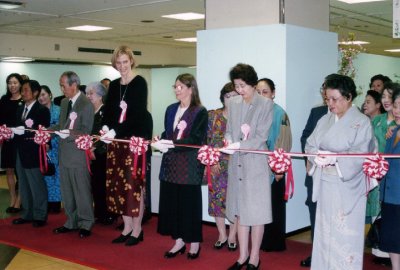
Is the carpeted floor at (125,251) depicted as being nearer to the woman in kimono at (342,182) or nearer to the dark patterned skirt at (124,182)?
the dark patterned skirt at (124,182)

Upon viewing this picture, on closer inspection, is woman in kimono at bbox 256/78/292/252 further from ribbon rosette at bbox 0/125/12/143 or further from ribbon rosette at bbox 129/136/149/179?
ribbon rosette at bbox 0/125/12/143

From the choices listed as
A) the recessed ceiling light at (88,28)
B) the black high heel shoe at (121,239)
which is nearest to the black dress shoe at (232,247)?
the black high heel shoe at (121,239)

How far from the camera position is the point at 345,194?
3463mm

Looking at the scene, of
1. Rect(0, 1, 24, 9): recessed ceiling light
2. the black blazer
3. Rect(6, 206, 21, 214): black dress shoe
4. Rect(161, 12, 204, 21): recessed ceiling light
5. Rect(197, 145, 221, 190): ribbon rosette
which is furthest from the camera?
Rect(161, 12, 204, 21): recessed ceiling light

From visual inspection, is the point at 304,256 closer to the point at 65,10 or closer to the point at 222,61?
the point at 222,61

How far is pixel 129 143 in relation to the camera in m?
4.73

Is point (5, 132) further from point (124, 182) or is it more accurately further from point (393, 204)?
point (393, 204)

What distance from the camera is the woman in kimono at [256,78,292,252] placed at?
4.60m

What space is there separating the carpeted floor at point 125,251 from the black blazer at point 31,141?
2.30ft

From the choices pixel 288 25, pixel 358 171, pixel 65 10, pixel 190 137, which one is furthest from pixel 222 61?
pixel 65 10

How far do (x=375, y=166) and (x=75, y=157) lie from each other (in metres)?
2.99

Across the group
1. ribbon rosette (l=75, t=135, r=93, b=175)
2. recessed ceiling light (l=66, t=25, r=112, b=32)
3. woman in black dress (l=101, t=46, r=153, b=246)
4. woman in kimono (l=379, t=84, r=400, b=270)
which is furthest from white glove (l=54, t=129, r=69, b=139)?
recessed ceiling light (l=66, t=25, r=112, b=32)

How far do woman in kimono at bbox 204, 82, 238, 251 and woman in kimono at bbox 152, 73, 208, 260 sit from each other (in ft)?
1.27

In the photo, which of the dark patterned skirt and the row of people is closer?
the row of people
